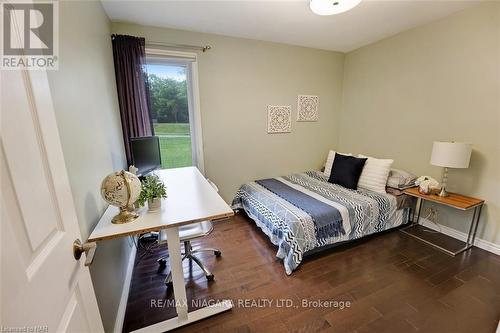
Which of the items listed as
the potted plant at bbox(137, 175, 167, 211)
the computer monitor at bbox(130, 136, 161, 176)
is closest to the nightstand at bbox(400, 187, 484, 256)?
the potted plant at bbox(137, 175, 167, 211)

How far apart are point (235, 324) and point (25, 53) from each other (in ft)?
5.88

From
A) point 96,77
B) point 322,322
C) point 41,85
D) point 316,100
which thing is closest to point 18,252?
point 41,85

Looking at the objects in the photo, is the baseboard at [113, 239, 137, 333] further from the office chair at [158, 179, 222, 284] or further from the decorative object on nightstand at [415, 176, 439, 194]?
the decorative object on nightstand at [415, 176, 439, 194]

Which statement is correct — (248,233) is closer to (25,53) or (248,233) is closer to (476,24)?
(25,53)

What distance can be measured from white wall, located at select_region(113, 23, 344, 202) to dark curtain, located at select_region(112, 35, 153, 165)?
23 centimetres

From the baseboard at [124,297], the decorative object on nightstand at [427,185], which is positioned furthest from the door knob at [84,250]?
the decorative object on nightstand at [427,185]

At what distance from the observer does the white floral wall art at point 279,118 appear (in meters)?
3.31

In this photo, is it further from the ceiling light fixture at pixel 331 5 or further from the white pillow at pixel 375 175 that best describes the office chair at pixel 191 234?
the white pillow at pixel 375 175

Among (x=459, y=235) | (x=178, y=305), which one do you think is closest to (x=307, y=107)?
(x=459, y=235)

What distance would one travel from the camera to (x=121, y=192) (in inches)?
47.4

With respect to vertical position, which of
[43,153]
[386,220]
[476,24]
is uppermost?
[476,24]

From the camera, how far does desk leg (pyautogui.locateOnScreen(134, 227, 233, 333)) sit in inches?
54.5

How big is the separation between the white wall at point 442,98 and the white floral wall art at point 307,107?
0.73 metres

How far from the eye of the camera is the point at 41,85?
2.06 ft
